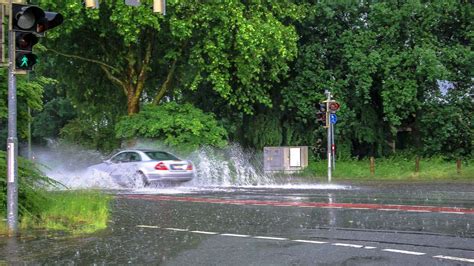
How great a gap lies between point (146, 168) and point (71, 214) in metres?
10.3

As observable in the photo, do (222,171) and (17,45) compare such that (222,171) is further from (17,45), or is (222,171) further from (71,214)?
(17,45)

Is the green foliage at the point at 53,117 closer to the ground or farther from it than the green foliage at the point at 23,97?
farther from it

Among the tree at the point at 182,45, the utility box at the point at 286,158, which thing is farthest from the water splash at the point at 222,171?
the tree at the point at 182,45

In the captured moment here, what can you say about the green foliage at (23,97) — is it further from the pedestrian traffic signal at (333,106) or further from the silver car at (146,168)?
the pedestrian traffic signal at (333,106)

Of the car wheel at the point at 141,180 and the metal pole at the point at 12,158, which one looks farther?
the car wheel at the point at 141,180

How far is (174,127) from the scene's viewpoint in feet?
91.5

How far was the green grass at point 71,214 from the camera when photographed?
36.1 feet

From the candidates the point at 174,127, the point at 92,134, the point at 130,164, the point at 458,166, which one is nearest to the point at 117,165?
the point at 130,164

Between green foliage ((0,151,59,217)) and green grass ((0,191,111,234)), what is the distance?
0.49 feet

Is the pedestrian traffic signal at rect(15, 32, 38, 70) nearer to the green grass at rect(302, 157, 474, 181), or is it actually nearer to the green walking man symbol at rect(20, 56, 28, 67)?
the green walking man symbol at rect(20, 56, 28, 67)

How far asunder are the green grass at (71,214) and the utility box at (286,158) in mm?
19336

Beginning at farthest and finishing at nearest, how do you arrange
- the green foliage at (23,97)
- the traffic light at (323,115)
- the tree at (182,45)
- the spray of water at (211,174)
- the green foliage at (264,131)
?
the green foliage at (264,131)
the traffic light at (323,115)
the tree at (182,45)
the spray of water at (211,174)
the green foliage at (23,97)

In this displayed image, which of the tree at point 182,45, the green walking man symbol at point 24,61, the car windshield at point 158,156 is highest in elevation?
the tree at point 182,45

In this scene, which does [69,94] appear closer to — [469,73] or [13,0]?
[469,73]
